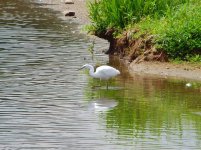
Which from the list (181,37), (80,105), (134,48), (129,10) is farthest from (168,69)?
(80,105)

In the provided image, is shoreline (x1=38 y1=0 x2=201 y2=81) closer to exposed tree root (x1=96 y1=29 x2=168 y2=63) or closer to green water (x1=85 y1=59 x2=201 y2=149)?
exposed tree root (x1=96 y1=29 x2=168 y2=63)

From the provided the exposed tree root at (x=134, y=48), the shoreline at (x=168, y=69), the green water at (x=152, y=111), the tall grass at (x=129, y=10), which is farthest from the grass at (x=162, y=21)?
the green water at (x=152, y=111)

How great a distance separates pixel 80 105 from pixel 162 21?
5.82m

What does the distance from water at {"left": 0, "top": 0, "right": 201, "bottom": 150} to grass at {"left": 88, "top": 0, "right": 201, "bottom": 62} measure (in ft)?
3.41

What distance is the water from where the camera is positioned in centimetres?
1386

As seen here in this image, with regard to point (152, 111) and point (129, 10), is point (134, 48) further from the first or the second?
point (152, 111)

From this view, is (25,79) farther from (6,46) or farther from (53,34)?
(53,34)

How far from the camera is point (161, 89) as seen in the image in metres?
18.6

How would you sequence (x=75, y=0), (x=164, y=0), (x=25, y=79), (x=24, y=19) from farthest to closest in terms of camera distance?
1. (x=75, y=0)
2. (x=24, y=19)
3. (x=164, y=0)
4. (x=25, y=79)

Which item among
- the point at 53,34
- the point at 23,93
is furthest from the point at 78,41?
the point at 23,93

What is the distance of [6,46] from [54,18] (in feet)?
23.4

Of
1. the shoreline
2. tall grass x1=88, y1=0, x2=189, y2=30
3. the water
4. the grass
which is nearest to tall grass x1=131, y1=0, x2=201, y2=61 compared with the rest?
the grass

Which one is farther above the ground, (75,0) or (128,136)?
(128,136)

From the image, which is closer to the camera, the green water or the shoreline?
the green water
